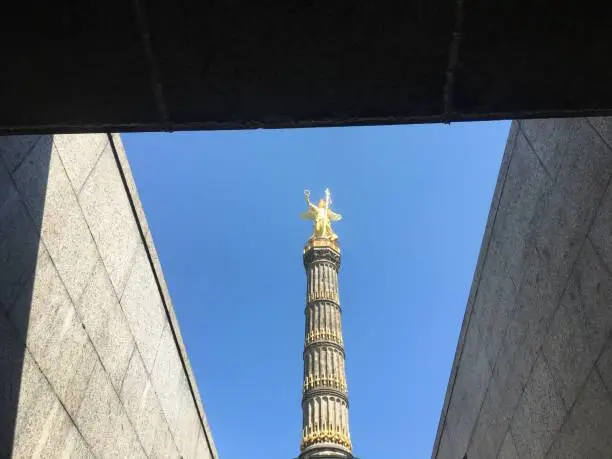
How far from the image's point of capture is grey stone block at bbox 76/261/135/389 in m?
5.23

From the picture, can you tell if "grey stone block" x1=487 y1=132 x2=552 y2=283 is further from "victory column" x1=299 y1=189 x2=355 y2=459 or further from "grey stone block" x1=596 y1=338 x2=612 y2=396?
"victory column" x1=299 y1=189 x2=355 y2=459

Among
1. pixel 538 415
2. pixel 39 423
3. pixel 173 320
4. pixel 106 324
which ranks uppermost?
pixel 173 320

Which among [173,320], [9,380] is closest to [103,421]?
[9,380]

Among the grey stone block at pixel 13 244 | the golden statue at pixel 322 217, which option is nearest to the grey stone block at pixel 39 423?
the grey stone block at pixel 13 244

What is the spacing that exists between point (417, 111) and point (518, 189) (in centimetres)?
302

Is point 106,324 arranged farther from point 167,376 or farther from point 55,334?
point 167,376

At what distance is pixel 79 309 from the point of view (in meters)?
5.05

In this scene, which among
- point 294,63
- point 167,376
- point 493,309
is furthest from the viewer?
point 167,376

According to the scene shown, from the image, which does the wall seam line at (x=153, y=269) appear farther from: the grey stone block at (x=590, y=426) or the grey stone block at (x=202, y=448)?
the grey stone block at (x=590, y=426)

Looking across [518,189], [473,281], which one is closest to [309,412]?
[473,281]

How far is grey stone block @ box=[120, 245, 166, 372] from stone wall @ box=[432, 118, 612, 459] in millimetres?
3687

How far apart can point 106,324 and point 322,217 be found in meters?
31.2

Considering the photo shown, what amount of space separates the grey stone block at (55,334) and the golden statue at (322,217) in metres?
29.6

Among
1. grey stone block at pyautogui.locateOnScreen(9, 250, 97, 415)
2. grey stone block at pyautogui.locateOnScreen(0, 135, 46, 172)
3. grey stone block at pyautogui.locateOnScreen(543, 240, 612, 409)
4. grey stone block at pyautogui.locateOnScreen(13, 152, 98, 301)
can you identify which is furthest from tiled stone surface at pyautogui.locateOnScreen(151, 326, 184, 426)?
grey stone block at pyautogui.locateOnScreen(543, 240, 612, 409)
